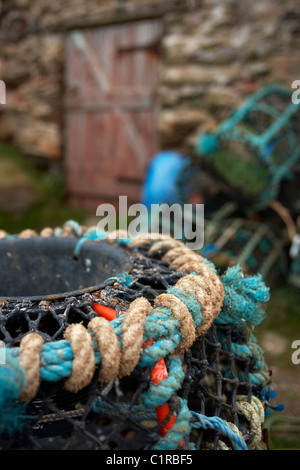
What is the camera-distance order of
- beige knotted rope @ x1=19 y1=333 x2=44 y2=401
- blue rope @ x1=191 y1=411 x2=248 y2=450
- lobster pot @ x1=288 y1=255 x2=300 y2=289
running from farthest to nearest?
lobster pot @ x1=288 y1=255 x2=300 y2=289 → blue rope @ x1=191 y1=411 x2=248 y2=450 → beige knotted rope @ x1=19 y1=333 x2=44 y2=401

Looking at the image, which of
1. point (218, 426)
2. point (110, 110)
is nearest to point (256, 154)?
point (218, 426)

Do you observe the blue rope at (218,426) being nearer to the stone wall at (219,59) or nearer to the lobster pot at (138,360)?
the lobster pot at (138,360)

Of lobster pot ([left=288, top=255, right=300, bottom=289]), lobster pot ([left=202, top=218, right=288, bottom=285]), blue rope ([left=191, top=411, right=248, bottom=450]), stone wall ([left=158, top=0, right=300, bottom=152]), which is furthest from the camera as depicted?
stone wall ([left=158, top=0, right=300, bottom=152])

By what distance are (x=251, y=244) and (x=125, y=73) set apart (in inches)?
117

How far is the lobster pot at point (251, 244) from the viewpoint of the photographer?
294 cm

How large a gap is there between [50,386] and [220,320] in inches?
18.3

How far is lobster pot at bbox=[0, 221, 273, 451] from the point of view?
2.30 ft

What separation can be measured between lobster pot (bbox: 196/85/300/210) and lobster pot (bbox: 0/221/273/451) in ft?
6.27

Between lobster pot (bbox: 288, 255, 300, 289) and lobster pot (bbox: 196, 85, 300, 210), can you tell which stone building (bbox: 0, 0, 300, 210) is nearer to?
lobster pot (bbox: 196, 85, 300, 210)

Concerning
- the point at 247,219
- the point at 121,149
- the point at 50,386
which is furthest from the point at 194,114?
the point at 50,386

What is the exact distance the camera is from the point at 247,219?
325 centimetres

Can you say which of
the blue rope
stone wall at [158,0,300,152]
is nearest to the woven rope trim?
the blue rope

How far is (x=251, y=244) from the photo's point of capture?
2980mm

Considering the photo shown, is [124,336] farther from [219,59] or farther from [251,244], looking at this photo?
[219,59]
